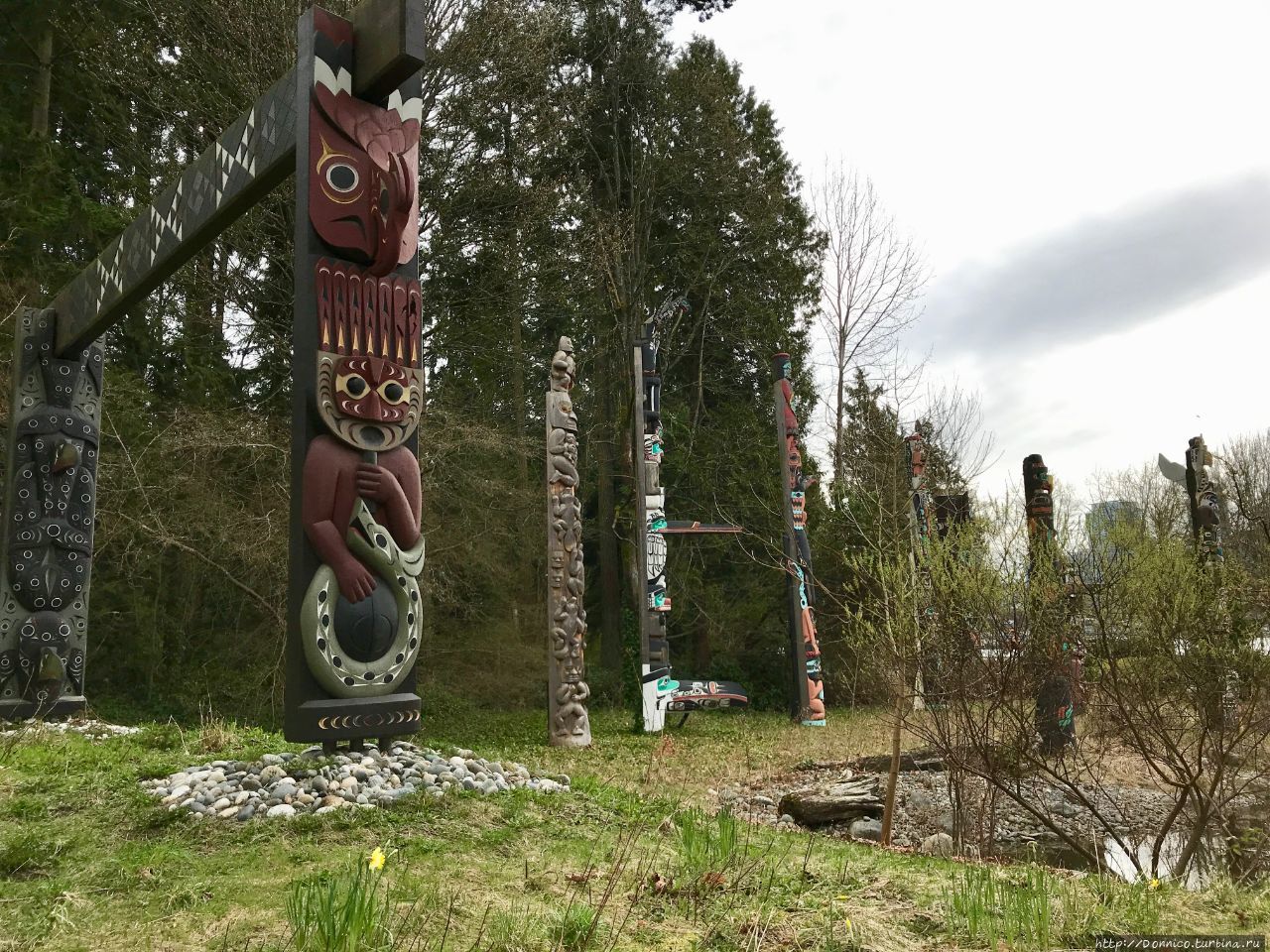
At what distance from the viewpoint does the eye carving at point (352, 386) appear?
4.91 m

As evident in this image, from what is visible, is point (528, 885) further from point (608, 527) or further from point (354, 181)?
point (608, 527)

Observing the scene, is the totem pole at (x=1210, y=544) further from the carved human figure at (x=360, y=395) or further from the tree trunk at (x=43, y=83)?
the tree trunk at (x=43, y=83)

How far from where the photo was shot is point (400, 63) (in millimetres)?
5027

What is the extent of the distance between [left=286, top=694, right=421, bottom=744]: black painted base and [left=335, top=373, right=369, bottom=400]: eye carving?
160 cm

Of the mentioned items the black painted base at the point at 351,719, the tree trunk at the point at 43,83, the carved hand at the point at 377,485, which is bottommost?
the black painted base at the point at 351,719

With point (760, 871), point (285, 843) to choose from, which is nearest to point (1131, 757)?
point (760, 871)

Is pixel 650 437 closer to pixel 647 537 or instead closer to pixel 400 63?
pixel 647 537

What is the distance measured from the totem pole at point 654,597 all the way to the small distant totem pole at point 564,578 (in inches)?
43.2

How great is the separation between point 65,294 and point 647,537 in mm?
6978

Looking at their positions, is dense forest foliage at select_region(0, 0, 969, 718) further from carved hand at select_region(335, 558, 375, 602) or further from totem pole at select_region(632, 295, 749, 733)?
carved hand at select_region(335, 558, 375, 602)

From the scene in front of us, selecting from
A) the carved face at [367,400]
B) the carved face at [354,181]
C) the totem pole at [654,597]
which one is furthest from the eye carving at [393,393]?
the totem pole at [654,597]

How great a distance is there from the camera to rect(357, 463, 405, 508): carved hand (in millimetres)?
4918

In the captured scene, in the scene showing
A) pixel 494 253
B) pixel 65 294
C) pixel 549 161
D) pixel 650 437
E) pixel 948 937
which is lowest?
pixel 948 937

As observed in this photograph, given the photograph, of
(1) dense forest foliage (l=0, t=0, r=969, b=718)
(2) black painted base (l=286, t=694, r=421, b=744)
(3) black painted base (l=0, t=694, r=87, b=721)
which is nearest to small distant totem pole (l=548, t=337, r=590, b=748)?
(1) dense forest foliage (l=0, t=0, r=969, b=718)
